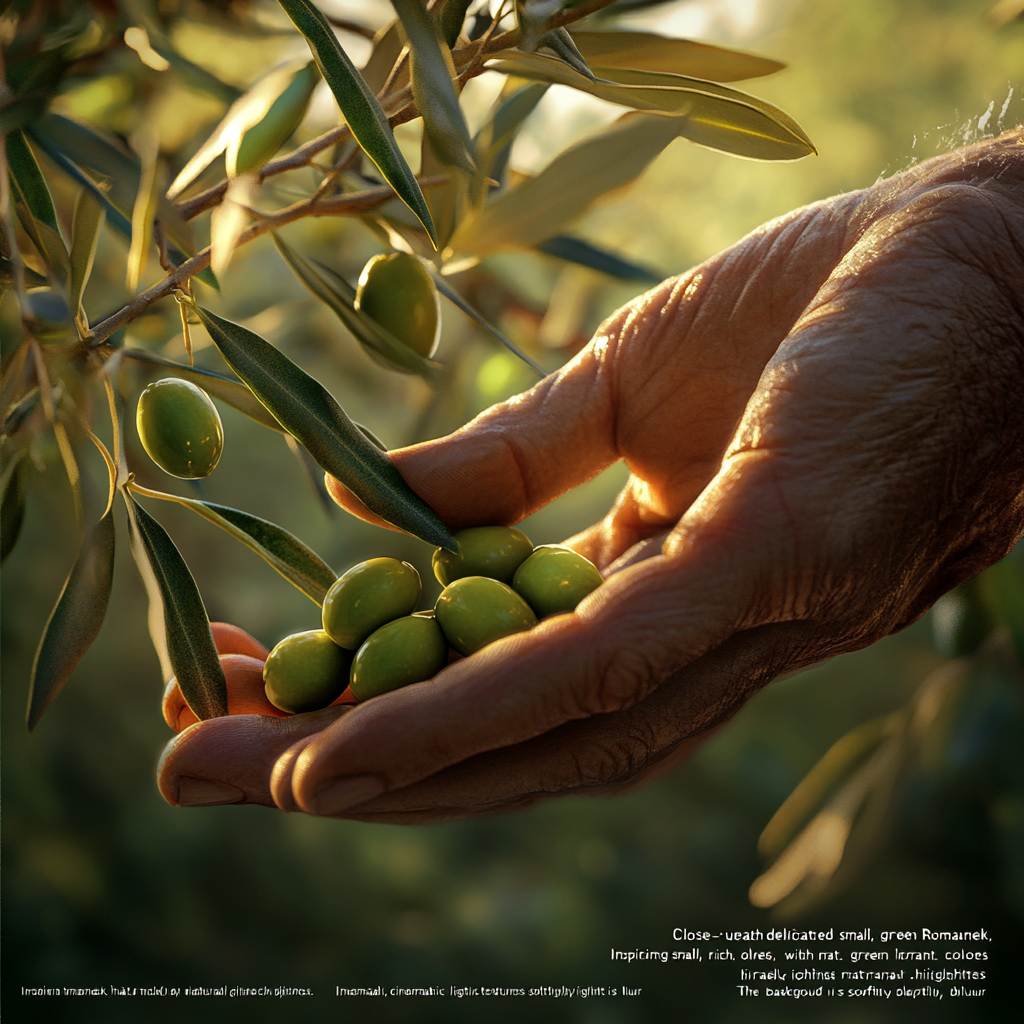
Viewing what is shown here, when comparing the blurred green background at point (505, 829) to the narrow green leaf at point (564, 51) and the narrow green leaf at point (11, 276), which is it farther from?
the narrow green leaf at point (564, 51)

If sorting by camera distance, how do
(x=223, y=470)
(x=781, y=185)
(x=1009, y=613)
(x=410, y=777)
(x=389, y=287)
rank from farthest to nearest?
(x=223, y=470) → (x=781, y=185) → (x=1009, y=613) → (x=389, y=287) → (x=410, y=777)

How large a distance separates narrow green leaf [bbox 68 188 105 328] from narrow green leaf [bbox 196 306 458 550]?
0.09m

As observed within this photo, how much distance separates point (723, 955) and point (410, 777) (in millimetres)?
1656

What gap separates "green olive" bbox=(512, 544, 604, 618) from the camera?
0.63m

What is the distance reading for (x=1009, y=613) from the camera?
940 mm

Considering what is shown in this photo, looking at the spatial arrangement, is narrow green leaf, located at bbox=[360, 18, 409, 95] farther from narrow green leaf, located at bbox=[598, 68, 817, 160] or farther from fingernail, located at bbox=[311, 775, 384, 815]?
fingernail, located at bbox=[311, 775, 384, 815]

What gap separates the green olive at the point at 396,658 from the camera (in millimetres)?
580

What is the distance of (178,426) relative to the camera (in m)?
0.56

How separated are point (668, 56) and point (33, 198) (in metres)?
0.46

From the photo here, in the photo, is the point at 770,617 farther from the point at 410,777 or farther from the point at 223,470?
the point at 223,470

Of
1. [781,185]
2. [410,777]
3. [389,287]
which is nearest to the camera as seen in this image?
[410,777]

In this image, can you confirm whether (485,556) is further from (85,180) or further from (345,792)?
(85,180)

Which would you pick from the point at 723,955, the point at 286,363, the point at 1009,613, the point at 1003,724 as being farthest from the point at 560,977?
the point at 286,363

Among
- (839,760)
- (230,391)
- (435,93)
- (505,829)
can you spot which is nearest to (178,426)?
(230,391)
